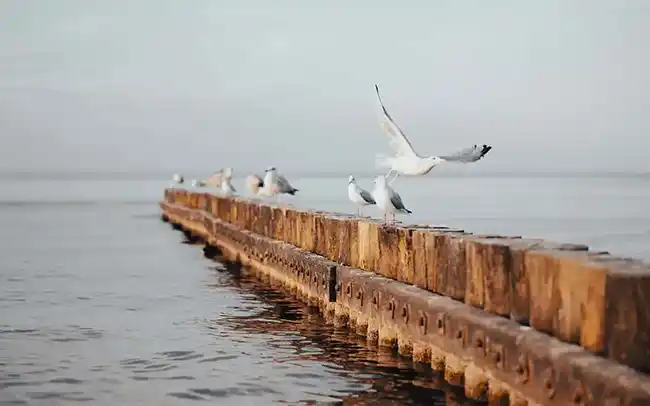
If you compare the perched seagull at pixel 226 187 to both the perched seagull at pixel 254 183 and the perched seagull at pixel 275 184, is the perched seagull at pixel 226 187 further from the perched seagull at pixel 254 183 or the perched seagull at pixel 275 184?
the perched seagull at pixel 275 184

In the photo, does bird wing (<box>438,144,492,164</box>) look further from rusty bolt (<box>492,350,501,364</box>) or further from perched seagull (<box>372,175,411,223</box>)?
rusty bolt (<box>492,350,501,364</box>)

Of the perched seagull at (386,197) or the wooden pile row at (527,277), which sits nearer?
the wooden pile row at (527,277)

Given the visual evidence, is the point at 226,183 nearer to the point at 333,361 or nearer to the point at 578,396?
the point at 333,361

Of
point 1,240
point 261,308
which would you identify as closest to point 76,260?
point 1,240

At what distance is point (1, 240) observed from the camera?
32688 mm

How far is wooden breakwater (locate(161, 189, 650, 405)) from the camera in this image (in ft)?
19.7

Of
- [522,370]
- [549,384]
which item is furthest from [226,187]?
[549,384]

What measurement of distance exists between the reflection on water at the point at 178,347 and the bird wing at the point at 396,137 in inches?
84.3

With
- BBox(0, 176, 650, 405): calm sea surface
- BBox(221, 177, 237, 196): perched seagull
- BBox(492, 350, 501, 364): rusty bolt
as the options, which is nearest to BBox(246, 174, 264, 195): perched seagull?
BBox(0, 176, 650, 405): calm sea surface

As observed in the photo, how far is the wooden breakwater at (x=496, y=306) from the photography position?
19.7 ft

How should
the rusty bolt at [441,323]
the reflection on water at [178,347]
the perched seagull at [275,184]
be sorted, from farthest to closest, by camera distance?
the perched seagull at [275,184] < the reflection on water at [178,347] < the rusty bolt at [441,323]

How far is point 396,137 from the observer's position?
38.0 feet

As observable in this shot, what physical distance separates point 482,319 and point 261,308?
7.08 meters

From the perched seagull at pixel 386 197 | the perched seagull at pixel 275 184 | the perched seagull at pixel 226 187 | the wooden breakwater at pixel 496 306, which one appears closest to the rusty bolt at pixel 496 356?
the wooden breakwater at pixel 496 306
